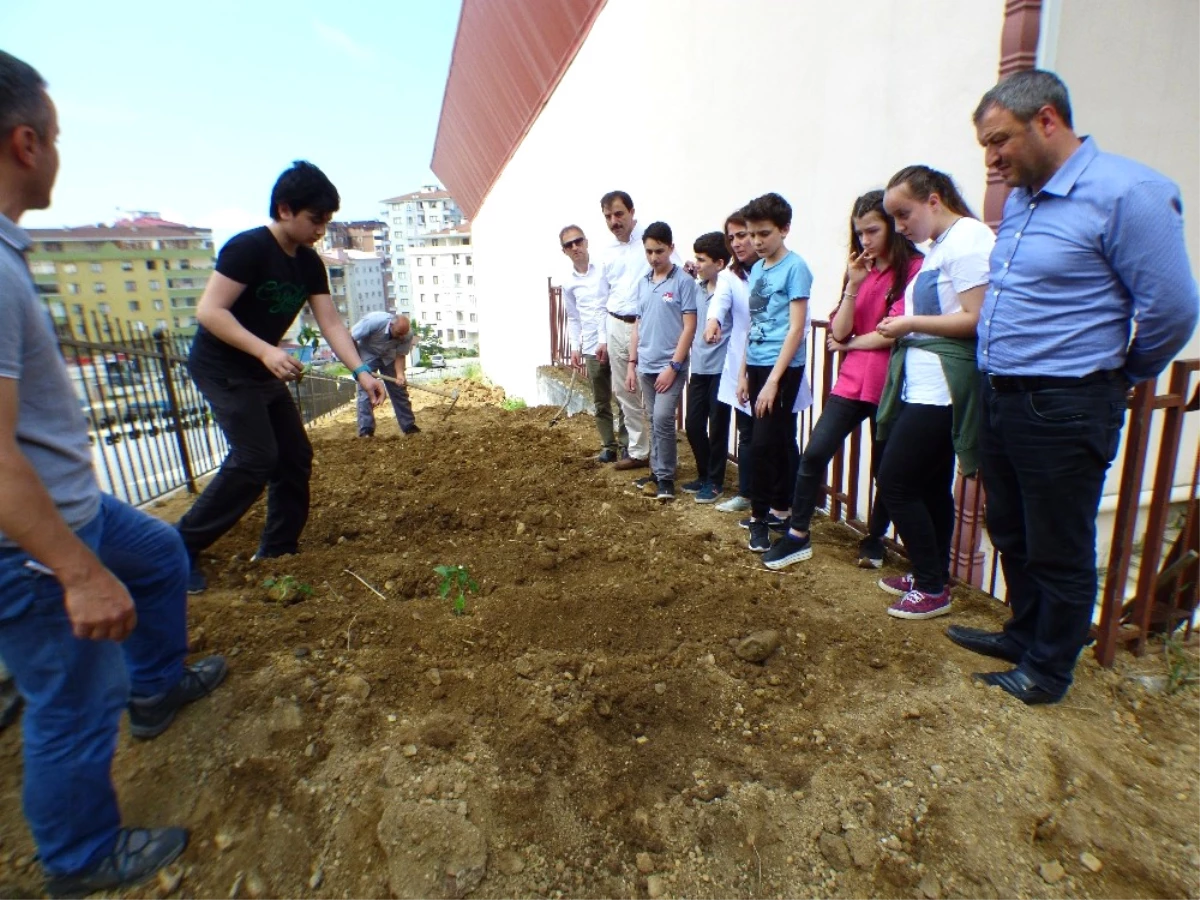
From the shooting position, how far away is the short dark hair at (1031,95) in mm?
1955

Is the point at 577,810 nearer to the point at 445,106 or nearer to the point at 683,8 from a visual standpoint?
the point at 683,8

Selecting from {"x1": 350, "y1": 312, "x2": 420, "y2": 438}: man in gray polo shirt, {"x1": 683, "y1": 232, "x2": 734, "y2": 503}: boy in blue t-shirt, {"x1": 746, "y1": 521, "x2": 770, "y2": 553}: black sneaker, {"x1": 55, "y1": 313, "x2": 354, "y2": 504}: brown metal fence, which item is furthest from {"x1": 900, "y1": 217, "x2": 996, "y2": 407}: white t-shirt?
{"x1": 350, "y1": 312, "x2": 420, "y2": 438}: man in gray polo shirt

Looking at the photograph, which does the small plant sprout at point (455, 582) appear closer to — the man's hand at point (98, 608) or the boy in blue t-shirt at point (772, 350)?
the boy in blue t-shirt at point (772, 350)

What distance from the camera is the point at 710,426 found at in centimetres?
432

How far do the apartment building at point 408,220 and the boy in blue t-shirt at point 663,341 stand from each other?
93335mm

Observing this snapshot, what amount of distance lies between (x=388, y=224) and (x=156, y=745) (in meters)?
113

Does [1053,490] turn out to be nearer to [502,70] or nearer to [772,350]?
[772,350]

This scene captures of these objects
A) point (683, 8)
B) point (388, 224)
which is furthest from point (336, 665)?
point (388, 224)

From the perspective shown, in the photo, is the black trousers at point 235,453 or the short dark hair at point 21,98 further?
the black trousers at point 235,453

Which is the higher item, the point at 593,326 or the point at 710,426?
the point at 593,326

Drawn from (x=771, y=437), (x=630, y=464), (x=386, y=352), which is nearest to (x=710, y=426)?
(x=771, y=437)

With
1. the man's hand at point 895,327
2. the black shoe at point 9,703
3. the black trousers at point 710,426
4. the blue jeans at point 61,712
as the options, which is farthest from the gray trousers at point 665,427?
the black shoe at point 9,703

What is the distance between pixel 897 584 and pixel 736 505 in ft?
4.17

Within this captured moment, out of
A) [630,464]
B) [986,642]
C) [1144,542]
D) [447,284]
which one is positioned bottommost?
[986,642]
